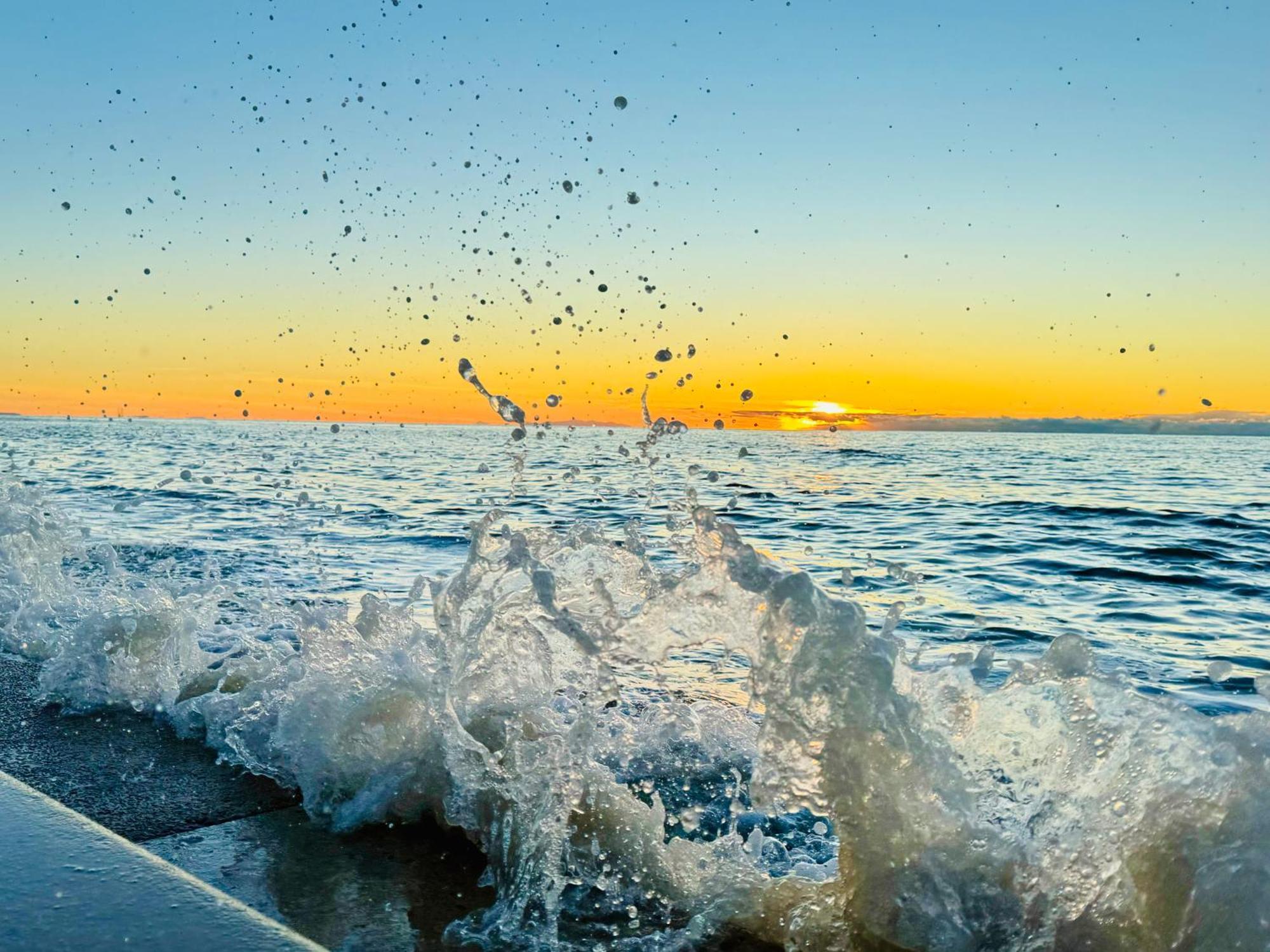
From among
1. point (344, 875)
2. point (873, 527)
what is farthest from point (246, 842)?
point (873, 527)

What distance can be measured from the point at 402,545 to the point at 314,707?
7382 mm

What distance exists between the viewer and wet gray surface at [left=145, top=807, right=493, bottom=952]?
2.44 metres

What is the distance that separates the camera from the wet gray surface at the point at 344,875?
2.44 metres

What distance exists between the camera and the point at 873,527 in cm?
1277

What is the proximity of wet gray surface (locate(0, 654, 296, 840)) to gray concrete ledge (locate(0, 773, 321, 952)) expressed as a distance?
21 cm

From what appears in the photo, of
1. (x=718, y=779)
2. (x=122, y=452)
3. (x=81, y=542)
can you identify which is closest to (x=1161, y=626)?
(x=718, y=779)

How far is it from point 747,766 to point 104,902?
2112 millimetres

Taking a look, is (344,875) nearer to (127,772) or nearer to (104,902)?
(104,902)

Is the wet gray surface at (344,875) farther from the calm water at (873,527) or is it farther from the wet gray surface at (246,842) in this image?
the calm water at (873,527)

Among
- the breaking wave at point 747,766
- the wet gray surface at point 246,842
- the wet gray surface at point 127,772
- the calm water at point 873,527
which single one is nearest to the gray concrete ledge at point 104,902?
the wet gray surface at point 246,842

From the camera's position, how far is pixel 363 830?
313 centimetres

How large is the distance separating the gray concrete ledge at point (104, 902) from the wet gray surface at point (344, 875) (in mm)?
83

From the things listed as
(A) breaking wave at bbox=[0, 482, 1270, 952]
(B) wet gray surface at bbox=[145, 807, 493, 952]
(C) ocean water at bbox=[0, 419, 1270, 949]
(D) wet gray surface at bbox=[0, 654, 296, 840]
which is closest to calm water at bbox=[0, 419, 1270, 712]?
(C) ocean water at bbox=[0, 419, 1270, 949]

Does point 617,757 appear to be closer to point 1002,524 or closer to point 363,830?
point 363,830
